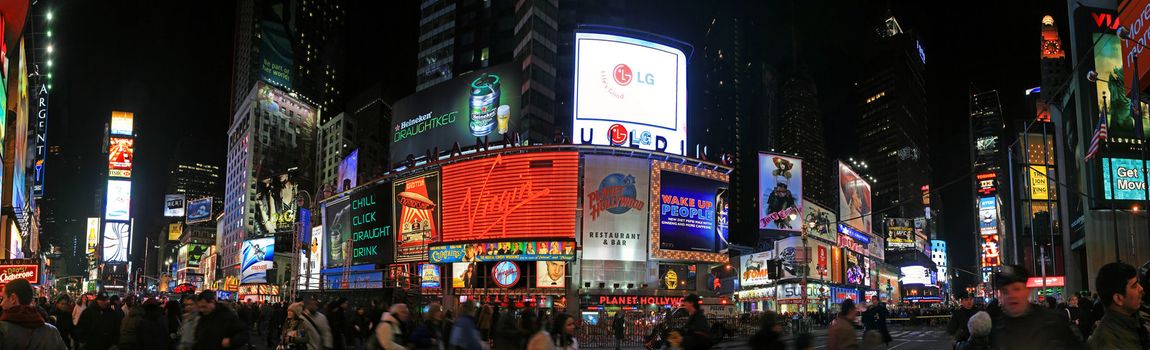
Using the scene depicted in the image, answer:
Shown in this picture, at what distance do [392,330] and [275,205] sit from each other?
123233 mm

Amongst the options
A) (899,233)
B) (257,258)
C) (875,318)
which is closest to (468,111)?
(875,318)

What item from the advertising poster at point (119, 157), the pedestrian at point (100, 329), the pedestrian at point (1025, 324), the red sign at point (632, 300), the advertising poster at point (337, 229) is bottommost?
the red sign at point (632, 300)

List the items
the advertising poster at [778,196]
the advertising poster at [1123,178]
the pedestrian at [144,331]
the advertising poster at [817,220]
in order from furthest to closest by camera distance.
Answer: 1. the advertising poster at [817,220]
2. the advertising poster at [778,196]
3. the advertising poster at [1123,178]
4. the pedestrian at [144,331]

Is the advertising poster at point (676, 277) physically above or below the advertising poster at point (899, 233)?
below

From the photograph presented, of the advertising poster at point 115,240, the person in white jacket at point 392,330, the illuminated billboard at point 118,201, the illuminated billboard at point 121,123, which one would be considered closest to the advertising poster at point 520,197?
the person in white jacket at point 392,330

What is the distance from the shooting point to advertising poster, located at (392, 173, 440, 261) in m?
54.3

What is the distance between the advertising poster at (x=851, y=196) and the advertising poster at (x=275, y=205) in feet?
271

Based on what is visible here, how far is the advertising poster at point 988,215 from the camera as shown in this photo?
102 metres

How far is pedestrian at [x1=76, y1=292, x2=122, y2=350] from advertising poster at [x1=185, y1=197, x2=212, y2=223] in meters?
144

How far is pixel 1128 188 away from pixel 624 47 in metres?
29.7

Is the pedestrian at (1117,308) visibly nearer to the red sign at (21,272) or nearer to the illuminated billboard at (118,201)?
the red sign at (21,272)

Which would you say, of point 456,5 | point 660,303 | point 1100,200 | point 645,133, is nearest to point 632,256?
point 660,303

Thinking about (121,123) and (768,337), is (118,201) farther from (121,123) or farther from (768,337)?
(768,337)

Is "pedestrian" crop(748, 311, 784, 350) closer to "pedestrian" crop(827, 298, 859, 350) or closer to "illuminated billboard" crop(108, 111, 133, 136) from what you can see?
"pedestrian" crop(827, 298, 859, 350)
